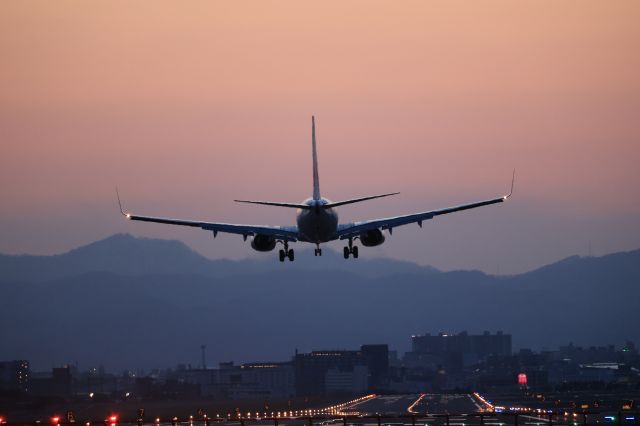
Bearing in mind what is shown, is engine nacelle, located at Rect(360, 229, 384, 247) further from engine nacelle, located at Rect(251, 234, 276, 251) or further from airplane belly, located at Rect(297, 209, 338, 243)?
engine nacelle, located at Rect(251, 234, 276, 251)

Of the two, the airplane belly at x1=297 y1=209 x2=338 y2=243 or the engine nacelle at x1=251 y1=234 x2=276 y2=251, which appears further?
the engine nacelle at x1=251 y1=234 x2=276 y2=251

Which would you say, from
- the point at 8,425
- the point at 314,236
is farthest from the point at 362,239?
the point at 8,425

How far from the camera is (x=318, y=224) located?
11569cm

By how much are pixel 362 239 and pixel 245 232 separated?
33.1 feet

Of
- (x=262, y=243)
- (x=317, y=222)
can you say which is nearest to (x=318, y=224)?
(x=317, y=222)

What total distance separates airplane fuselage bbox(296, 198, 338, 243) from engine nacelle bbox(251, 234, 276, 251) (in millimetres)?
4005

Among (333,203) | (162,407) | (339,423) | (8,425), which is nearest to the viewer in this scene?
(8,425)

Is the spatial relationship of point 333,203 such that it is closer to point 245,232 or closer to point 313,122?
point 245,232

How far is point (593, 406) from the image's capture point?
513 ft

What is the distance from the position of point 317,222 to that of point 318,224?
0.72 feet

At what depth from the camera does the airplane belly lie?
379ft

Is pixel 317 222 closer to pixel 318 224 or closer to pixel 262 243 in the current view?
pixel 318 224

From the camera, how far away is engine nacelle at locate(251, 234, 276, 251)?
12069 cm

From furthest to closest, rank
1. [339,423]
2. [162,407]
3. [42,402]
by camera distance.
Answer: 1. [162,407]
2. [42,402]
3. [339,423]
